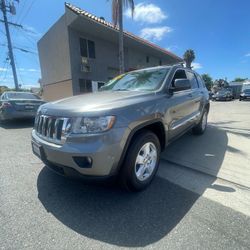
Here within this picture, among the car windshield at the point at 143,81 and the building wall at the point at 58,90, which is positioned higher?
the car windshield at the point at 143,81

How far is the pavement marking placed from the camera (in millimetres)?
2418

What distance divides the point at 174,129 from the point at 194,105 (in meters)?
1.46

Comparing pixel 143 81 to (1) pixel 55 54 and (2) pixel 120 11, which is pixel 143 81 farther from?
(1) pixel 55 54

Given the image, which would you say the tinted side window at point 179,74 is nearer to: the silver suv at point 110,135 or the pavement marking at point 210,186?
the silver suv at point 110,135

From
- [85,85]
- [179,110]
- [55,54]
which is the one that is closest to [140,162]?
[179,110]

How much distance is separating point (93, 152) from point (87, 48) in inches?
548

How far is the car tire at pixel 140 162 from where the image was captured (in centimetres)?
235

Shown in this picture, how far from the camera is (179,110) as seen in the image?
3.52 m

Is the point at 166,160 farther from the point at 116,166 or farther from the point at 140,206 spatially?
the point at 116,166

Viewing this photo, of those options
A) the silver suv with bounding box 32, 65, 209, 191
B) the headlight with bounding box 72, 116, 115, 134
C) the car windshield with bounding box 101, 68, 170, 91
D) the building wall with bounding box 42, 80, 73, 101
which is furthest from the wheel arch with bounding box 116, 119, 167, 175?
the building wall with bounding box 42, 80, 73, 101

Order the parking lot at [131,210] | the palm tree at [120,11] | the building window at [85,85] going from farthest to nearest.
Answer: the building window at [85,85] < the palm tree at [120,11] < the parking lot at [131,210]

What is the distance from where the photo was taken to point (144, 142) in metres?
2.55

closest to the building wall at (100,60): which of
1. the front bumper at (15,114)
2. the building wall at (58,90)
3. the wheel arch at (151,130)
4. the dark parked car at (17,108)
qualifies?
the building wall at (58,90)

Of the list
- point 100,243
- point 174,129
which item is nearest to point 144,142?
point 174,129
